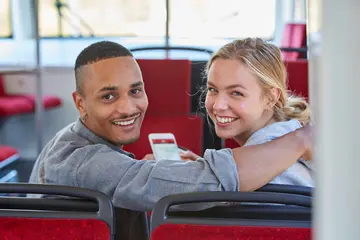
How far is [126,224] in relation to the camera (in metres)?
1.46

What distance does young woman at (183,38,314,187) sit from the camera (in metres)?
1.47

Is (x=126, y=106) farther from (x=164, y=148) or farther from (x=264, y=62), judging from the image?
(x=164, y=148)

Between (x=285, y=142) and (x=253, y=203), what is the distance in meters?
0.14

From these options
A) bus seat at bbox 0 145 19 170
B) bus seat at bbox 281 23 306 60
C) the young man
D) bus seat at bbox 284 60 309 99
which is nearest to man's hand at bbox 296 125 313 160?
the young man

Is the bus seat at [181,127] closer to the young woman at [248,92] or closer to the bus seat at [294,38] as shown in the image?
the young woman at [248,92]

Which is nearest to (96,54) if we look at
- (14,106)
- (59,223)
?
(59,223)

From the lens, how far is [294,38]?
4383 mm

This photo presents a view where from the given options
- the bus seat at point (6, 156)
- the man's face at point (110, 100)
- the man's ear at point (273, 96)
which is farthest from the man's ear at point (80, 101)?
the bus seat at point (6, 156)

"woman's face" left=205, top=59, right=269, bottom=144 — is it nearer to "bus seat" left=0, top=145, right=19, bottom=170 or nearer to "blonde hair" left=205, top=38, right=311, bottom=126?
"blonde hair" left=205, top=38, right=311, bottom=126

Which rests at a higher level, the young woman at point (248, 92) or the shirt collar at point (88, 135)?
the young woman at point (248, 92)

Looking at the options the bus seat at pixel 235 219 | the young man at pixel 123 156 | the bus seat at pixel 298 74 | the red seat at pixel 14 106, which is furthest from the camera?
the red seat at pixel 14 106

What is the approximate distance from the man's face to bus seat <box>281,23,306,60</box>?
269 cm

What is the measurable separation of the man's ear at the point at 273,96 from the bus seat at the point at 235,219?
40cm

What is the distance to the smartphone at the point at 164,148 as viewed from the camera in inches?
74.9
